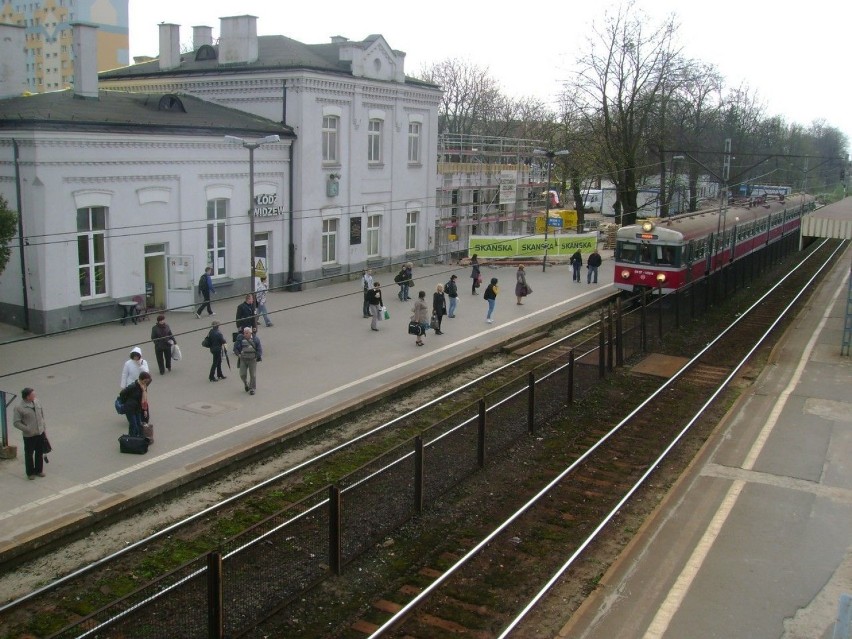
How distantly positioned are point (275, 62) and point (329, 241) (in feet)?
21.4

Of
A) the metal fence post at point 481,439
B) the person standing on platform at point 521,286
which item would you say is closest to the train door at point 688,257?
the person standing on platform at point 521,286

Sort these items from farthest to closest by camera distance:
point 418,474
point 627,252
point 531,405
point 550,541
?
1. point 627,252
2. point 531,405
3. point 418,474
4. point 550,541

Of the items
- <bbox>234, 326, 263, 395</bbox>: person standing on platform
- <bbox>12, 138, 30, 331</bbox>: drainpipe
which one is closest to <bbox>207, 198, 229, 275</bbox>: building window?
<bbox>12, 138, 30, 331</bbox>: drainpipe

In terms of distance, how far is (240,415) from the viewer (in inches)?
617

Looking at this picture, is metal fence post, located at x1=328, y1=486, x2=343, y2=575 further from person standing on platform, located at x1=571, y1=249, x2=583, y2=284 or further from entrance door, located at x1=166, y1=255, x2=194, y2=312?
person standing on platform, located at x1=571, y1=249, x2=583, y2=284

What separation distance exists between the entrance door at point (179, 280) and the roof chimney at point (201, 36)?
553 inches

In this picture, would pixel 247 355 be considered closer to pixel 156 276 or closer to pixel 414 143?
pixel 156 276

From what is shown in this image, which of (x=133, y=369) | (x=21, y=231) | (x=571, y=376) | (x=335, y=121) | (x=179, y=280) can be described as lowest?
(x=571, y=376)

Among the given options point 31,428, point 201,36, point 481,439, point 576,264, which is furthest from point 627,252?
point 31,428

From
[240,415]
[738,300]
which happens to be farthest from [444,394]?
[738,300]

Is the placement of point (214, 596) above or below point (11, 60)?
below

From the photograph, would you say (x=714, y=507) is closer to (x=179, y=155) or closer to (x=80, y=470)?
(x=80, y=470)

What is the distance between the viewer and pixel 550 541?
36.3 feet

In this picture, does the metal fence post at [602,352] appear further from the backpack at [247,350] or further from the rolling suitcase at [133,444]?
the rolling suitcase at [133,444]
